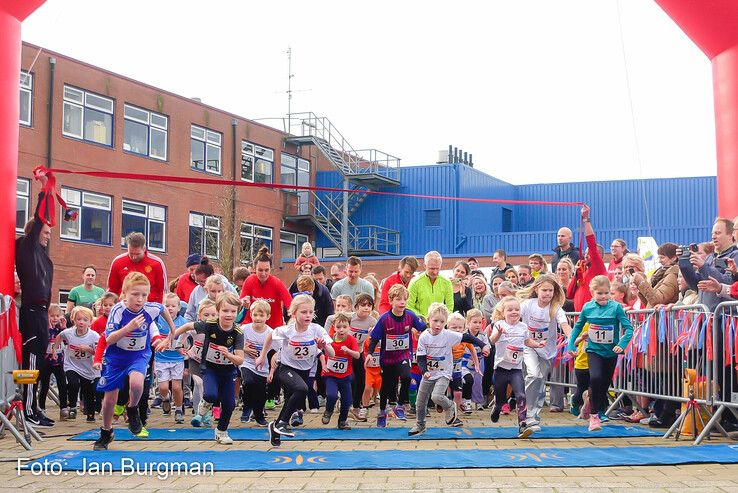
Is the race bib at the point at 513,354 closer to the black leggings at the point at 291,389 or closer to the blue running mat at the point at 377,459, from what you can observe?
the blue running mat at the point at 377,459

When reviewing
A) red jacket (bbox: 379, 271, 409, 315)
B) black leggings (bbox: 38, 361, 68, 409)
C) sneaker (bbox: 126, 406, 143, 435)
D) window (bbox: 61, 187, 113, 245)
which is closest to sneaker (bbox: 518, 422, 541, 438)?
red jacket (bbox: 379, 271, 409, 315)

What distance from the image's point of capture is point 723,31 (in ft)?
39.5

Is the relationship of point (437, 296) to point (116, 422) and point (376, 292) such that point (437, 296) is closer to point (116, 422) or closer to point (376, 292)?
point (376, 292)

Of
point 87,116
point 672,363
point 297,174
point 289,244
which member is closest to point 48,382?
point 672,363

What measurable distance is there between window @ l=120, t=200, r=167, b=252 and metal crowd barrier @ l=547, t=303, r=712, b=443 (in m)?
26.2

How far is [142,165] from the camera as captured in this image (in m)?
36.6

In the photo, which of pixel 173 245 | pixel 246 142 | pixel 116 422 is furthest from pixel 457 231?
pixel 116 422

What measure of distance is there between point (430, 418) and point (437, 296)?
1.61m

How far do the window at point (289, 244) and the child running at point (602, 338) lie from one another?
113 ft

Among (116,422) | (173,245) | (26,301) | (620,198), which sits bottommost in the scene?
(116,422)

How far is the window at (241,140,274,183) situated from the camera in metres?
42.3

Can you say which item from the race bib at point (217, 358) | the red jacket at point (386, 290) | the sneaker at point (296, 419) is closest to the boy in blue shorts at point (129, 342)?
the race bib at point (217, 358)

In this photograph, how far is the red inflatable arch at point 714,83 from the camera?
10914 millimetres

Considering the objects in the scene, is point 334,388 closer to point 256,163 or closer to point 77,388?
point 77,388
